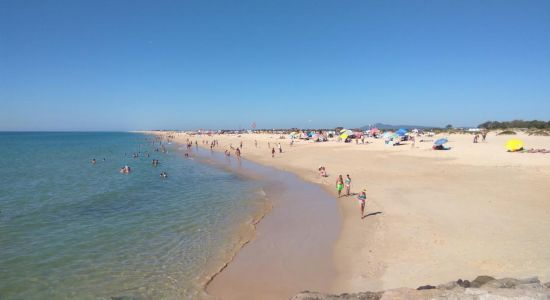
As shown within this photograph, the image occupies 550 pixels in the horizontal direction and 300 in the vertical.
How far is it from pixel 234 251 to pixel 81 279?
444 centimetres

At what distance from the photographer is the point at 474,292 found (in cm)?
531

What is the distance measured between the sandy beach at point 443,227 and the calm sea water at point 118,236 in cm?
449

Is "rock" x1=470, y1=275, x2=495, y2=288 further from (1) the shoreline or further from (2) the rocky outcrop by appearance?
(1) the shoreline

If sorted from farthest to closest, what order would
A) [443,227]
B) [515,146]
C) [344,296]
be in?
1. [515,146]
2. [443,227]
3. [344,296]

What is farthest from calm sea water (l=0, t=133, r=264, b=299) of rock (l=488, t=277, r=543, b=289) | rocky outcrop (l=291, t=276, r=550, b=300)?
rock (l=488, t=277, r=543, b=289)

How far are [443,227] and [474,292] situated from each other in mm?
6692

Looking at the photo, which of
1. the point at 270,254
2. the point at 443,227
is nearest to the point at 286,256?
the point at 270,254

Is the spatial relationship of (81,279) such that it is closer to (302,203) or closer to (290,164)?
(302,203)

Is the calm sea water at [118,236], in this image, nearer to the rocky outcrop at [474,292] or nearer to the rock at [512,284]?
the rocky outcrop at [474,292]

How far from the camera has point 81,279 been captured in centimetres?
914

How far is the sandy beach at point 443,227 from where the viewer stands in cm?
835

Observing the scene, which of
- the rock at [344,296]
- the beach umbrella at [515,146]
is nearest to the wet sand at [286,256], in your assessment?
the rock at [344,296]

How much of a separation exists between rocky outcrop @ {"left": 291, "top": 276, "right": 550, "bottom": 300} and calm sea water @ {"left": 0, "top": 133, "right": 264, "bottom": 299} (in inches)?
169

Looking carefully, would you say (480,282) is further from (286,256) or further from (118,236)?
(118,236)
